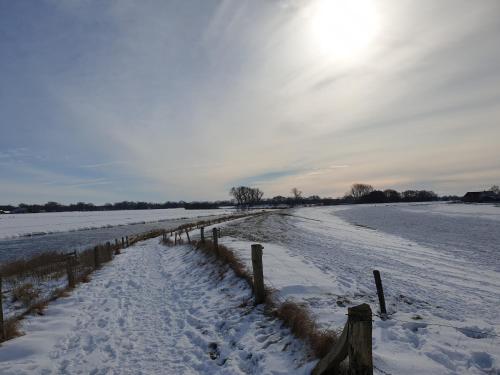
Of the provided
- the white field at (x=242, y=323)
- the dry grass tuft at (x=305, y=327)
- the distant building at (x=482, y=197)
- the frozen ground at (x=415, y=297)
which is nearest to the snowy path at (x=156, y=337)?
the white field at (x=242, y=323)

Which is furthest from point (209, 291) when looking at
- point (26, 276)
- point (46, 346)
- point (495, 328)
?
point (26, 276)

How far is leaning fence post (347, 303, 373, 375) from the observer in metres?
3.71

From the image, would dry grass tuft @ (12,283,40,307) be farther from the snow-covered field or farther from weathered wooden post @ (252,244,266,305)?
the snow-covered field

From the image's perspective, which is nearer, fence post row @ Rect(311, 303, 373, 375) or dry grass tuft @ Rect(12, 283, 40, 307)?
fence post row @ Rect(311, 303, 373, 375)

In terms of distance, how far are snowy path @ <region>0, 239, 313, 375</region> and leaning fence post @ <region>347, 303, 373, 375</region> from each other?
157cm

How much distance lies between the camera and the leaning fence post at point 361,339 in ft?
12.2

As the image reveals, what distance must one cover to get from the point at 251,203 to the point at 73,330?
170 metres

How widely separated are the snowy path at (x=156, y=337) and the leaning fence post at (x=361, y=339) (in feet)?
5.15

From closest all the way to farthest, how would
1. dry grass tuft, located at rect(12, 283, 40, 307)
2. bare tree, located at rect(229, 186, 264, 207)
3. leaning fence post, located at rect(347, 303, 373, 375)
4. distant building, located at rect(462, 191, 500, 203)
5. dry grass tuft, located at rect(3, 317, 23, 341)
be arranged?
1. leaning fence post, located at rect(347, 303, 373, 375)
2. dry grass tuft, located at rect(3, 317, 23, 341)
3. dry grass tuft, located at rect(12, 283, 40, 307)
4. distant building, located at rect(462, 191, 500, 203)
5. bare tree, located at rect(229, 186, 264, 207)

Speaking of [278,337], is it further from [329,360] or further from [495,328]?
[495,328]

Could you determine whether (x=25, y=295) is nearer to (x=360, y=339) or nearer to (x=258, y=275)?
(x=258, y=275)

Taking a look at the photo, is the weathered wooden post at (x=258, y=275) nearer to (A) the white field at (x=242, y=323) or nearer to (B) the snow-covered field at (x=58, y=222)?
(A) the white field at (x=242, y=323)

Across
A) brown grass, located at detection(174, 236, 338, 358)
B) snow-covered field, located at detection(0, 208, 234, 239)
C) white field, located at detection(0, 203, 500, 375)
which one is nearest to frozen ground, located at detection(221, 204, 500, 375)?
white field, located at detection(0, 203, 500, 375)

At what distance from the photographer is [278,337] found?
6438 millimetres
